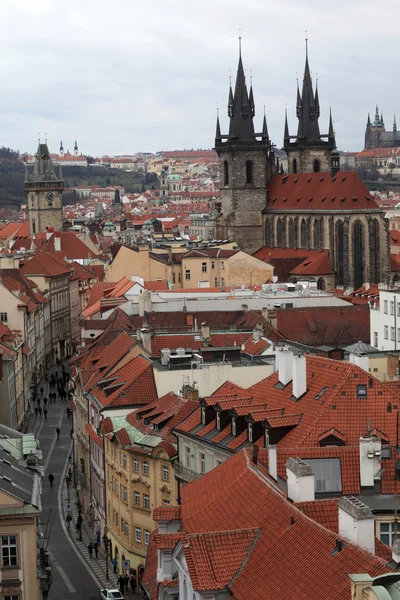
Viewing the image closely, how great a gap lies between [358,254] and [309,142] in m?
26.6

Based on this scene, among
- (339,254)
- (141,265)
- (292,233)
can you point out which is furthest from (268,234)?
(141,265)

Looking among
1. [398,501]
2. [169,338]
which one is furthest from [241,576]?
[169,338]

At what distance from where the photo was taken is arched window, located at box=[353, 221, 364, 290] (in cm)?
13625

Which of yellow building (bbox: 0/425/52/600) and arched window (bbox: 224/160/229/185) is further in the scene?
arched window (bbox: 224/160/229/185)

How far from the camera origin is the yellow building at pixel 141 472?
45.9m

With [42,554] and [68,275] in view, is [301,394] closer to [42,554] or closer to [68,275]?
[42,554]

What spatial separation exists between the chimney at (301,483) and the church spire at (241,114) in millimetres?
122768

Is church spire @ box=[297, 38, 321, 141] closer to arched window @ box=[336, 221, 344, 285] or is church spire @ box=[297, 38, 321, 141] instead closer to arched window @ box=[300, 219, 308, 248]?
arched window @ box=[300, 219, 308, 248]

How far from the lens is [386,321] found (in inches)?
2911

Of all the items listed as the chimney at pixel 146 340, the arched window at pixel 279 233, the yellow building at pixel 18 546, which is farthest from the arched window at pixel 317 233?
the yellow building at pixel 18 546

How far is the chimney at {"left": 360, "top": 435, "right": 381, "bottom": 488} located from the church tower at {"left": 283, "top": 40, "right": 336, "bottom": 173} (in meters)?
130

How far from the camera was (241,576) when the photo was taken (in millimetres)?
23438

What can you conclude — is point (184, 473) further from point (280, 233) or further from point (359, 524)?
point (280, 233)

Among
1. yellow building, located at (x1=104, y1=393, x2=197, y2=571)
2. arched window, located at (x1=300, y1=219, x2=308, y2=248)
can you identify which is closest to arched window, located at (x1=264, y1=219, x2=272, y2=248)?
arched window, located at (x1=300, y1=219, x2=308, y2=248)
